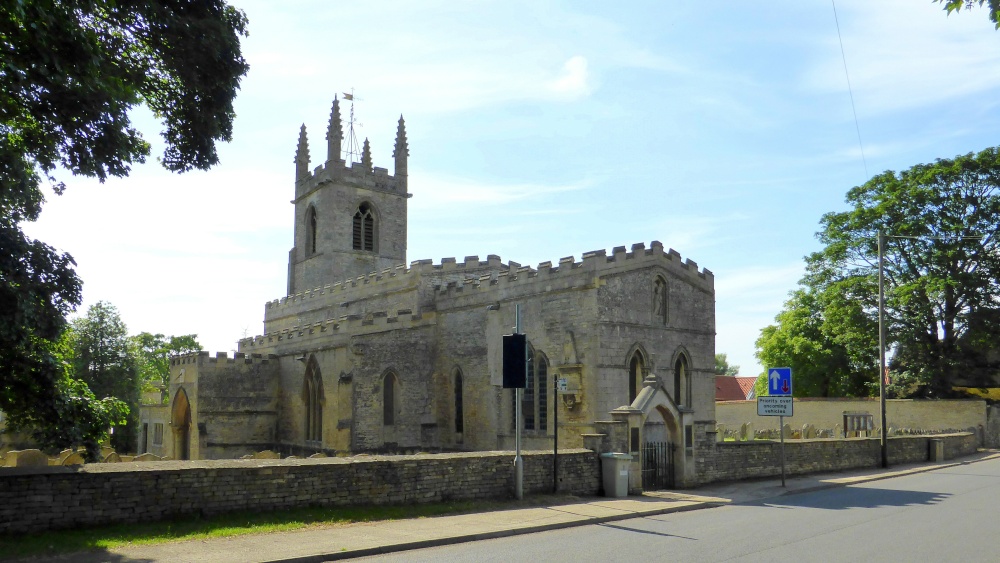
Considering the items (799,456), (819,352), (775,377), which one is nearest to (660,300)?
(775,377)

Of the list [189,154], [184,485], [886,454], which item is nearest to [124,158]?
[189,154]

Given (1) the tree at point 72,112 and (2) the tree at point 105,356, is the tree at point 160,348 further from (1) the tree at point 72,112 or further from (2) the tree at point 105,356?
(1) the tree at point 72,112

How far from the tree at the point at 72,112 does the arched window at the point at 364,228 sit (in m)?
31.0

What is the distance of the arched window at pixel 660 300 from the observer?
25.5m

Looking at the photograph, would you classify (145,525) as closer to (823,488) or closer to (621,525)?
(621,525)

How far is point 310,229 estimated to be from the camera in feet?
151

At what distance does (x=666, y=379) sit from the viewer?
1009 inches

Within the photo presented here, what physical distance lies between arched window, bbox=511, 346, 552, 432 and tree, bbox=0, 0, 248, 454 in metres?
14.2

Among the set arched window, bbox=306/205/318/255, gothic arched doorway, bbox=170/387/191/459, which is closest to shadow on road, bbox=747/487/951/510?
gothic arched doorway, bbox=170/387/191/459

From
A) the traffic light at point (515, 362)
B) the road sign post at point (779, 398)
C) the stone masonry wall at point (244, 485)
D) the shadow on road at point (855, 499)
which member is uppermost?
the traffic light at point (515, 362)

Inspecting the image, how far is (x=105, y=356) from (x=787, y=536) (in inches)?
1542

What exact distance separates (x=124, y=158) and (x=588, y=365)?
1497 cm

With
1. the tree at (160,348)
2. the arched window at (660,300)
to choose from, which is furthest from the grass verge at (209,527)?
the tree at (160,348)

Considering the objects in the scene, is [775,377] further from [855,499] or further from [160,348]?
[160,348]
